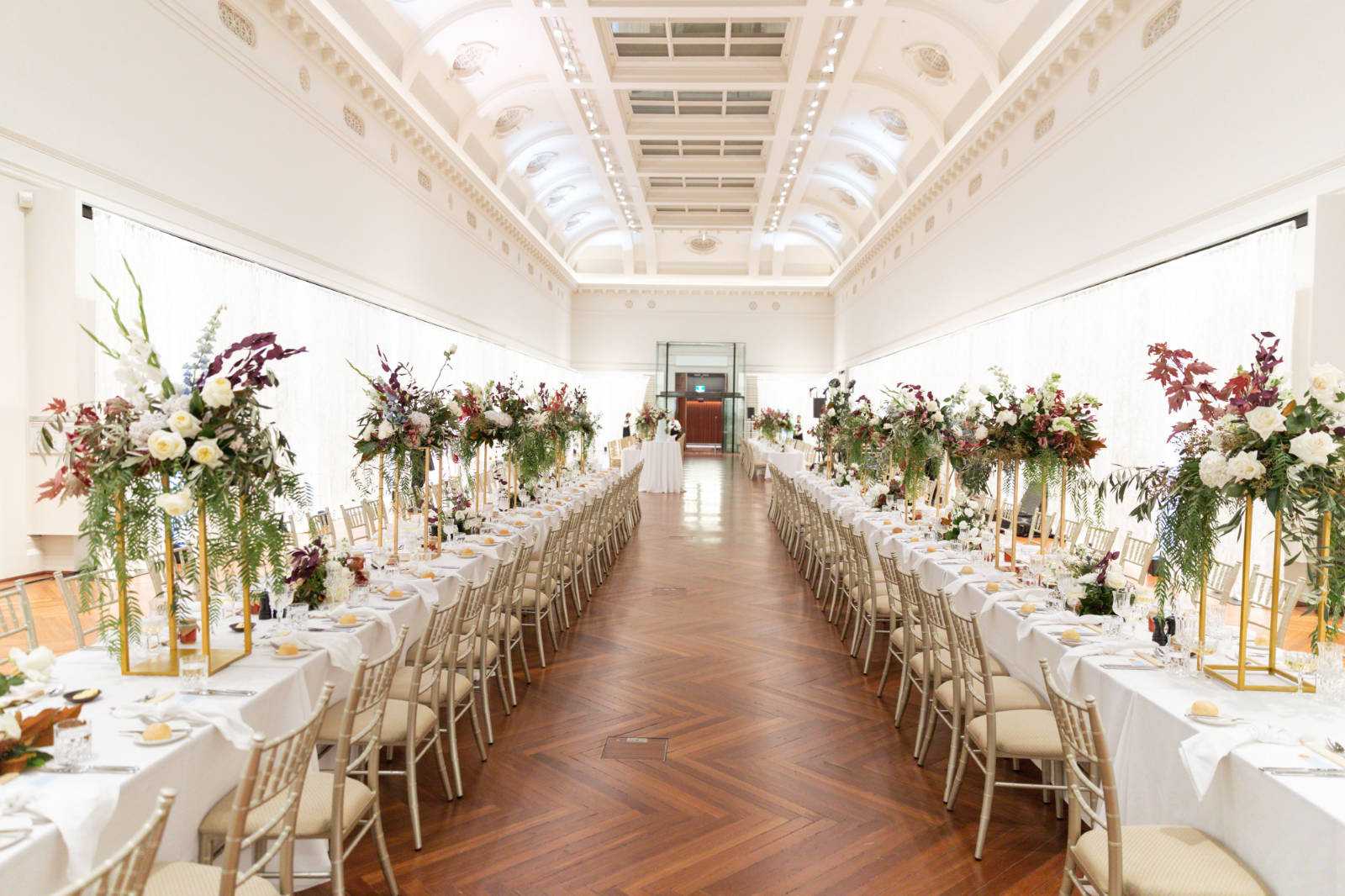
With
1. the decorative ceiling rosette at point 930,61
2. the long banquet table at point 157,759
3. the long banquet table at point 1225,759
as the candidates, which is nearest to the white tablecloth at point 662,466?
the decorative ceiling rosette at point 930,61

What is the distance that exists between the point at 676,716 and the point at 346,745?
8.12ft

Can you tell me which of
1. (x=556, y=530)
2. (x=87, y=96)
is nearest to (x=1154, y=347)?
(x=556, y=530)

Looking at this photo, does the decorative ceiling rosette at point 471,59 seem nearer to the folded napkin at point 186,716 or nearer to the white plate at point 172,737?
the folded napkin at point 186,716

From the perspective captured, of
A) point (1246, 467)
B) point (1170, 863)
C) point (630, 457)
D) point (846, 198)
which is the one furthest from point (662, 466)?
point (1170, 863)

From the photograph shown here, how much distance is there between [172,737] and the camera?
2.33 meters

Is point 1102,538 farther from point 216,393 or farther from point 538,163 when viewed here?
point 538,163

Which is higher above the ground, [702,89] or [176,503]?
[702,89]

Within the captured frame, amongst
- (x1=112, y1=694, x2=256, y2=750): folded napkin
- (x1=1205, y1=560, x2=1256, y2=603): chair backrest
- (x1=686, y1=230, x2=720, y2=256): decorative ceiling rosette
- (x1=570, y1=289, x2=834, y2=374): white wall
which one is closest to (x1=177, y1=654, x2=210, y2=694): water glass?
(x1=112, y1=694, x2=256, y2=750): folded napkin

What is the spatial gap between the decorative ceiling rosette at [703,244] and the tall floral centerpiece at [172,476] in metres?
24.1

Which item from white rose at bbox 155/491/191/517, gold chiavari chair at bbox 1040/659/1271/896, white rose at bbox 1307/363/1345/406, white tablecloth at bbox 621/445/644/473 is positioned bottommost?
gold chiavari chair at bbox 1040/659/1271/896

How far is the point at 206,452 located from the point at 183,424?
12 centimetres

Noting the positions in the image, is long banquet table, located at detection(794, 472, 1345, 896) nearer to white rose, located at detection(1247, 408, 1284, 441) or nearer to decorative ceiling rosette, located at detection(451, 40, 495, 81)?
white rose, located at detection(1247, 408, 1284, 441)

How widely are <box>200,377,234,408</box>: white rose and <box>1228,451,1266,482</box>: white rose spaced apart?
3490 millimetres

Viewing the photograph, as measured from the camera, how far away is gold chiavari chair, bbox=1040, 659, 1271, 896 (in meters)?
2.15
